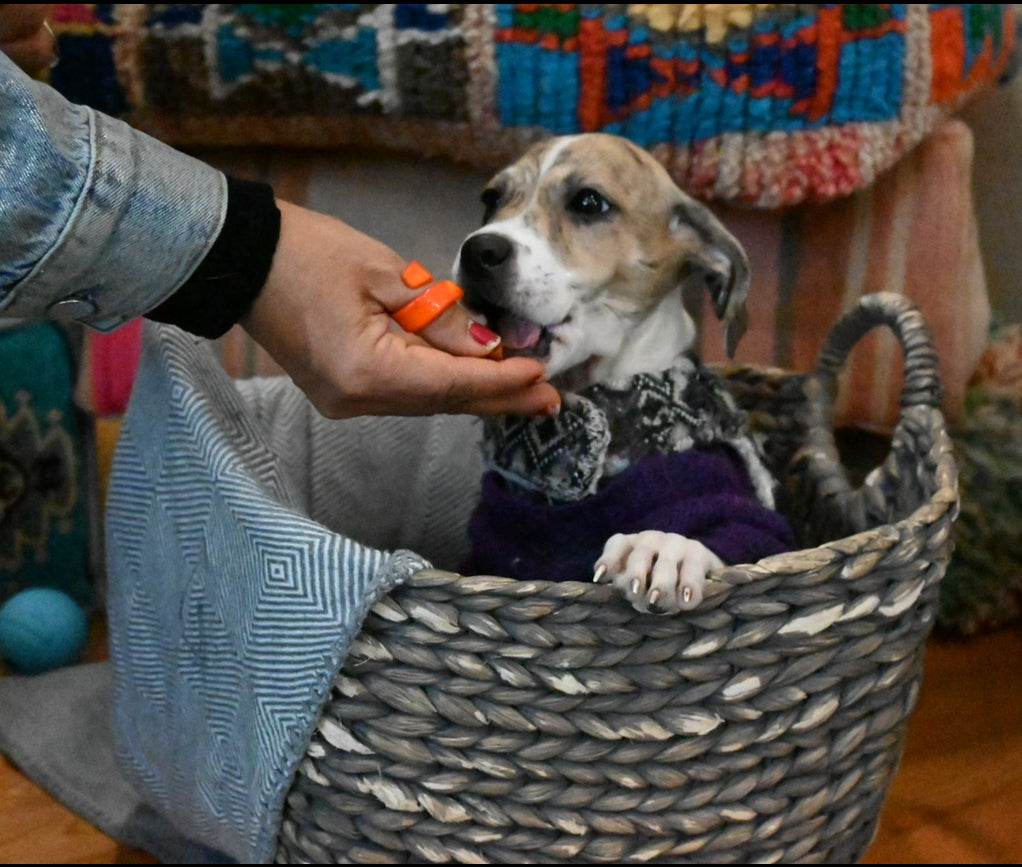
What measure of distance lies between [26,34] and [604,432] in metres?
0.71

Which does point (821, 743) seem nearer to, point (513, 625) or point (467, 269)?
point (513, 625)

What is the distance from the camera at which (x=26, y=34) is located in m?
1.03

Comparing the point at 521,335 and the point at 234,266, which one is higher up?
the point at 234,266

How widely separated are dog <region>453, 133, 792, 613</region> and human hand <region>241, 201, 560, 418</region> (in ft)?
0.64

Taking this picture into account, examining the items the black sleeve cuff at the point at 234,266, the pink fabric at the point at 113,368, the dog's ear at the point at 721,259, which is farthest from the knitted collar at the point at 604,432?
the pink fabric at the point at 113,368

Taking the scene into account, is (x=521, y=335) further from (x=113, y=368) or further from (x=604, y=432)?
(x=113, y=368)

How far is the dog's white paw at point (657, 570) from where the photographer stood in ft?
2.14

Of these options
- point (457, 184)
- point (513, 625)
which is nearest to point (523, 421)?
point (513, 625)

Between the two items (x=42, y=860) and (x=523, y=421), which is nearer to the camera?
(x=42, y=860)

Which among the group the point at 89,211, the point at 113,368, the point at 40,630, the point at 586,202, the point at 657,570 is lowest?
the point at 40,630

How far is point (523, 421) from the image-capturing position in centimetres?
96

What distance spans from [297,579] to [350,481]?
0.53 meters

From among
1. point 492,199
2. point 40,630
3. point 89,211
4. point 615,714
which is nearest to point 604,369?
point 492,199

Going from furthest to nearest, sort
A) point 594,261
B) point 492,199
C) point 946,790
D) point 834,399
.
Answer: point 834,399
point 492,199
point 594,261
point 946,790
